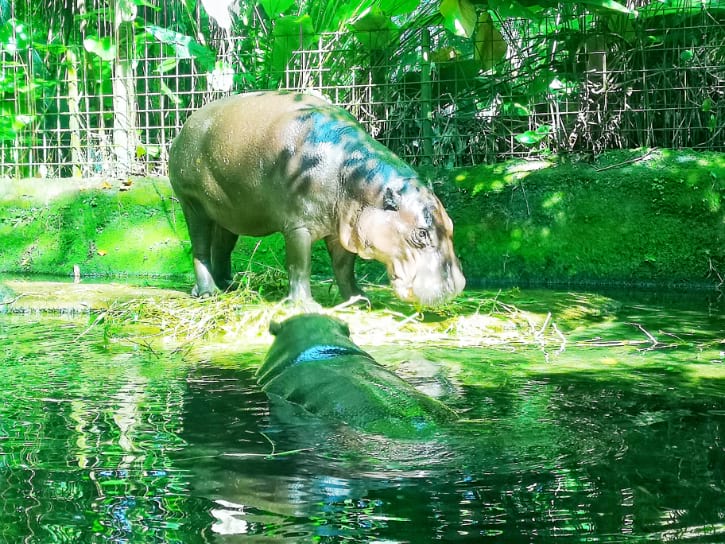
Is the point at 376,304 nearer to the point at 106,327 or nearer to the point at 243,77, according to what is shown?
the point at 106,327

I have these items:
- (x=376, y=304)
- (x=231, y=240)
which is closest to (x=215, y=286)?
(x=231, y=240)

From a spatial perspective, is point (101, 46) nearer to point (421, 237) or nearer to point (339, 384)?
point (421, 237)

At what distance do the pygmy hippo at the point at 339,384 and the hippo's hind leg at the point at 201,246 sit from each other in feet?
8.26

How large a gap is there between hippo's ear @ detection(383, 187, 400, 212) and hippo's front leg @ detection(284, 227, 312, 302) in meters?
0.63

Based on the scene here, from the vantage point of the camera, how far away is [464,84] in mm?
10594

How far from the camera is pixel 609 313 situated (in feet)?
22.8

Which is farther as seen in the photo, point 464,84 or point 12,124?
point 12,124

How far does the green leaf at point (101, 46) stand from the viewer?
1123cm

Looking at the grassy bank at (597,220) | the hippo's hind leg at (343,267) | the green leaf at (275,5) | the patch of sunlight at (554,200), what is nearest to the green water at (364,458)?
the hippo's hind leg at (343,267)

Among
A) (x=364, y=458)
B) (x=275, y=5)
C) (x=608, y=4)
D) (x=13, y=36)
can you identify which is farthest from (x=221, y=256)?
(x=13, y=36)

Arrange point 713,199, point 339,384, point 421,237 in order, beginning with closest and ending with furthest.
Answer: point 339,384, point 421,237, point 713,199

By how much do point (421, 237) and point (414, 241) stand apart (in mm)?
50

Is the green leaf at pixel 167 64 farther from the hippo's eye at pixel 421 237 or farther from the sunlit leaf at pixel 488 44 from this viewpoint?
the hippo's eye at pixel 421 237

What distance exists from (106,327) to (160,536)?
3751mm
